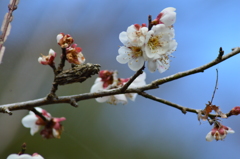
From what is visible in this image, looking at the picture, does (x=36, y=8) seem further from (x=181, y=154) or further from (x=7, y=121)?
(x=181, y=154)

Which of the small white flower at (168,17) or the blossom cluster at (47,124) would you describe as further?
the blossom cluster at (47,124)

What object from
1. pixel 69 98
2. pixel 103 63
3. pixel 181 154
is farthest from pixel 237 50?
pixel 181 154

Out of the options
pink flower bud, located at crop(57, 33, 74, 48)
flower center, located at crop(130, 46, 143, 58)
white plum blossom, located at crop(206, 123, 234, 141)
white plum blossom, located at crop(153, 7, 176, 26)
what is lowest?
white plum blossom, located at crop(206, 123, 234, 141)

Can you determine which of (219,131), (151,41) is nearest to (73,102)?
(151,41)

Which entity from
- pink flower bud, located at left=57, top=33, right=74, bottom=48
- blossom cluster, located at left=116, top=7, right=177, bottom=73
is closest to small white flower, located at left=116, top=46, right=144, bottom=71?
blossom cluster, located at left=116, top=7, right=177, bottom=73

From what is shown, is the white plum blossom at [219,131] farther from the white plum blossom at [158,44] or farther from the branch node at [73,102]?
the branch node at [73,102]

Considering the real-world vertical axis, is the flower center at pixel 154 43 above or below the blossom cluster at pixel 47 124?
above

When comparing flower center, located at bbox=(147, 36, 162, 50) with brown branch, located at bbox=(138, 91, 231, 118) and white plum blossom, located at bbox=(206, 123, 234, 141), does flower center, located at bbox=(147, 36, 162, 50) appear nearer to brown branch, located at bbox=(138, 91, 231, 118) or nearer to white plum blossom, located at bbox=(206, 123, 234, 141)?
brown branch, located at bbox=(138, 91, 231, 118)

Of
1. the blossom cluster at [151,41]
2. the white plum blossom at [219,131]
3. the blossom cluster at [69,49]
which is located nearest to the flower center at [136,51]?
the blossom cluster at [151,41]
